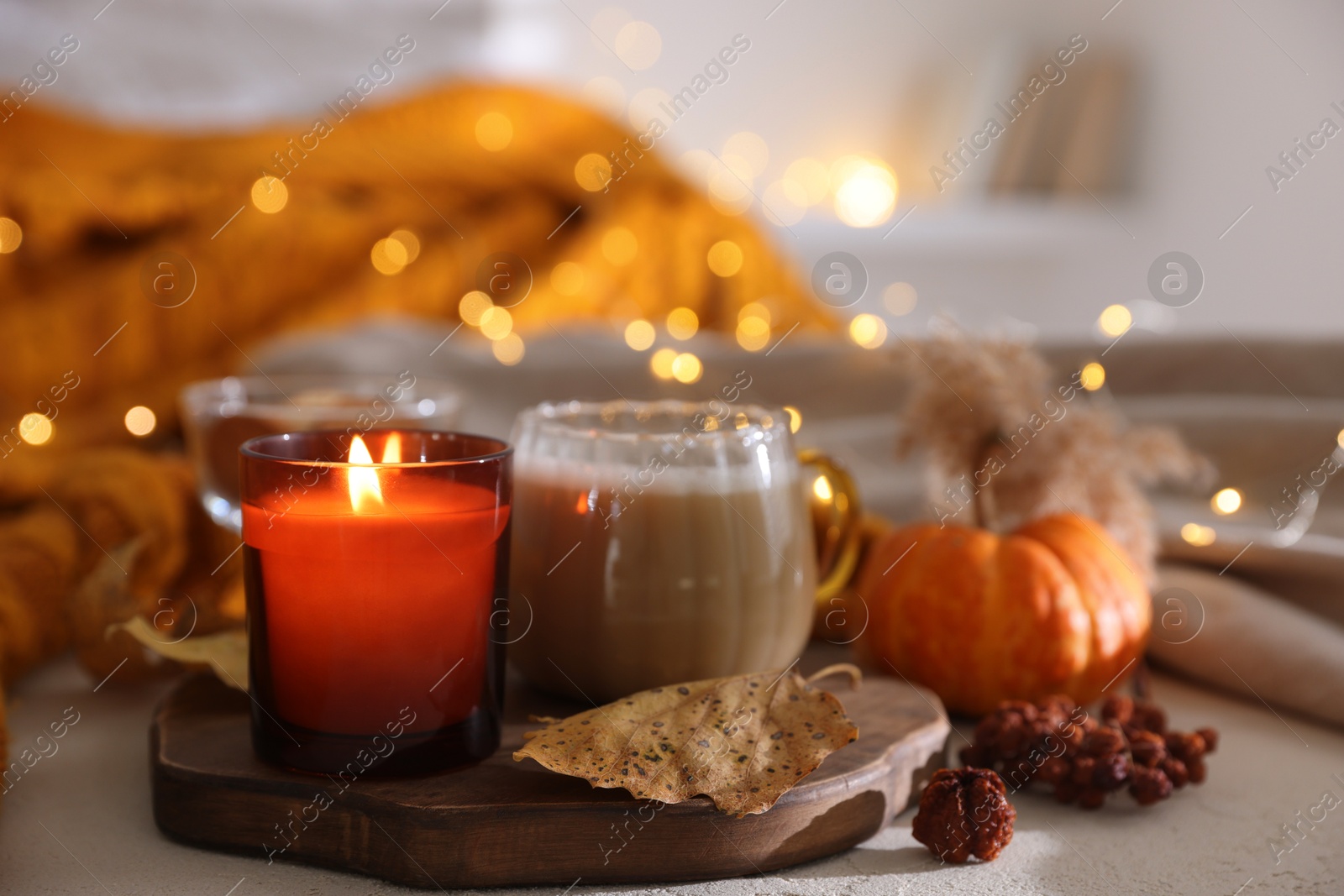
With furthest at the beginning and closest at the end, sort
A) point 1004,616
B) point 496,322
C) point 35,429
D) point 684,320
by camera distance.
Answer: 1. point 684,320
2. point 496,322
3. point 35,429
4. point 1004,616

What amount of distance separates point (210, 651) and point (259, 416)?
7.9 inches

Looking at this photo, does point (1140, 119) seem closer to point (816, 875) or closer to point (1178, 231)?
point (1178, 231)

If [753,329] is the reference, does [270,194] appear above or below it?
above

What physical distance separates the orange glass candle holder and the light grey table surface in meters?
0.06

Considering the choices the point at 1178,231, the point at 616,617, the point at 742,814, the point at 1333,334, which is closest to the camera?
the point at 742,814

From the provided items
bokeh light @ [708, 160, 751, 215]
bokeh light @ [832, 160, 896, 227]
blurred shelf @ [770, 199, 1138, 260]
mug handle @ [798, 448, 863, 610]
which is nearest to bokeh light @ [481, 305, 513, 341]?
mug handle @ [798, 448, 863, 610]

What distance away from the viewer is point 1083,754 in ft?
1.92

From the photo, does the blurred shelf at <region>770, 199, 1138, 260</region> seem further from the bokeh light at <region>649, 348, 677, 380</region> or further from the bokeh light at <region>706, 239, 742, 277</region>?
the bokeh light at <region>649, 348, 677, 380</region>

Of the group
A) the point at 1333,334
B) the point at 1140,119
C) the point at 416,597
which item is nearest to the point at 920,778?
the point at 416,597

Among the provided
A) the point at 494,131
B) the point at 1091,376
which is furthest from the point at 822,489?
the point at 494,131

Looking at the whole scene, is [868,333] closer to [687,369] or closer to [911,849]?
[687,369]

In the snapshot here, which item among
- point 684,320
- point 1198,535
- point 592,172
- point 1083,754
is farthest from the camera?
point 592,172

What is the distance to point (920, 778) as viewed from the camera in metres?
0.58

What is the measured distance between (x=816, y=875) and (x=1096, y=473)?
407 mm
